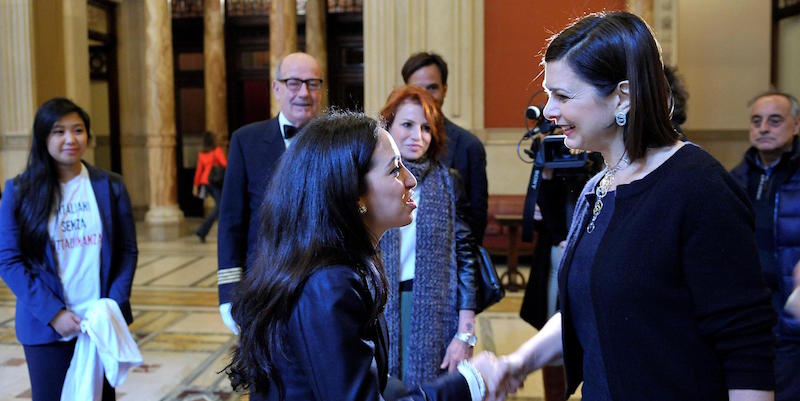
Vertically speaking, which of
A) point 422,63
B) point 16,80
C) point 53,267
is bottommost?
point 53,267

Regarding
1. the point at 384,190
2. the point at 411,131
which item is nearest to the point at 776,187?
A: the point at 411,131

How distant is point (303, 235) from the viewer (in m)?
1.47

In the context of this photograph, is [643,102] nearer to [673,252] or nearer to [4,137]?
[673,252]

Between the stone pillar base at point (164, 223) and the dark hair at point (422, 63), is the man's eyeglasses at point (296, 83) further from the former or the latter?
the stone pillar base at point (164, 223)

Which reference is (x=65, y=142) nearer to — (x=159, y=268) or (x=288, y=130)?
(x=288, y=130)

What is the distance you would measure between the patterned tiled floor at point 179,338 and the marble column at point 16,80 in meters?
2.77

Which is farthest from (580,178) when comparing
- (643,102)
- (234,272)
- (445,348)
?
(643,102)

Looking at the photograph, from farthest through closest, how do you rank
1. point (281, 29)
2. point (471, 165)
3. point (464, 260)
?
point (281, 29)
point (471, 165)
point (464, 260)

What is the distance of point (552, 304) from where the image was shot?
3309 mm

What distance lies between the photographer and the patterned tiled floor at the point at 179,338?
14.6ft

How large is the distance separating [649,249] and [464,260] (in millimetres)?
1588

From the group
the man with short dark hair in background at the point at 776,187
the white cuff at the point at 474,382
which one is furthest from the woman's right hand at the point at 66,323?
the man with short dark hair in background at the point at 776,187

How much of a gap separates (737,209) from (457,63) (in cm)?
742

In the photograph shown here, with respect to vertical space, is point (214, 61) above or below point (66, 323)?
above
